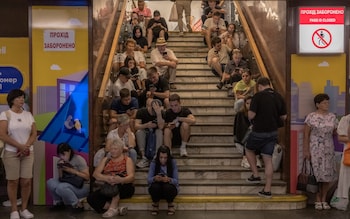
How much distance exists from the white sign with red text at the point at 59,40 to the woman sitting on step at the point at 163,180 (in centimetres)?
188

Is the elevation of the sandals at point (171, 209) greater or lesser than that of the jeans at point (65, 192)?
lesser

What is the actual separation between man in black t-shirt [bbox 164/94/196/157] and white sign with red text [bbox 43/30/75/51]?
5.42ft

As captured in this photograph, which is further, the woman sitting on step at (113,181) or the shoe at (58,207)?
the shoe at (58,207)

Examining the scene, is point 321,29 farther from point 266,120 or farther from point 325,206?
point 325,206

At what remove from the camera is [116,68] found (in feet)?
32.3

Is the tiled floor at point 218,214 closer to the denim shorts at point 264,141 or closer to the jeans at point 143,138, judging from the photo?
the denim shorts at point 264,141

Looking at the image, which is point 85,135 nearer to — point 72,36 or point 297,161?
point 72,36

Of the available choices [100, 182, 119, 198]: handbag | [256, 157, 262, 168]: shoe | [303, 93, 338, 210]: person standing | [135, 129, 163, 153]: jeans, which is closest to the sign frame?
[303, 93, 338, 210]: person standing

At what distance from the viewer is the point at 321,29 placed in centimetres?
741

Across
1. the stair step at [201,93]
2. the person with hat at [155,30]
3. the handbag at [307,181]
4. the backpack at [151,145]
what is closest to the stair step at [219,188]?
the handbag at [307,181]

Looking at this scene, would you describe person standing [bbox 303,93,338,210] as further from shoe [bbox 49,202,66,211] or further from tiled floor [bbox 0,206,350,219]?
shoe [bbox 49,202,66,211]

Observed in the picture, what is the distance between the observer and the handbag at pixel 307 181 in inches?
283

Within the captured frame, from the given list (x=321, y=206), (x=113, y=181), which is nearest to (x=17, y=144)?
(x=113, y=181)

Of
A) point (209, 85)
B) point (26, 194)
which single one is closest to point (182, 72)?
point (209, 85)
